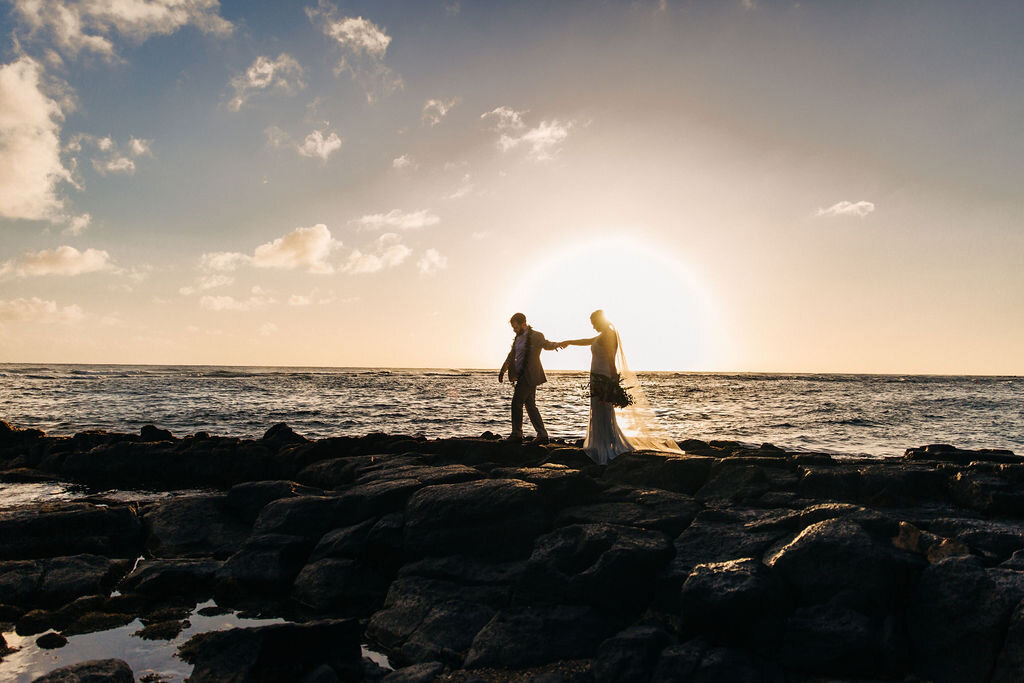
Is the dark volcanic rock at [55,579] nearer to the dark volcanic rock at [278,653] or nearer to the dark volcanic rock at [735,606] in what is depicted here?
the dark volcanic rock at [278,653]

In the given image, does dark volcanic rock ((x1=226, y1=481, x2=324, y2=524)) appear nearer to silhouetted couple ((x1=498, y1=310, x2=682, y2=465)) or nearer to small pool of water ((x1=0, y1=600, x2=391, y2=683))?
small pool of water ((x1=0, y1=600, x2=391, y2=683))

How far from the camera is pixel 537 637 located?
5.72 metres

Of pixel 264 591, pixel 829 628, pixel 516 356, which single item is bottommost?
pixel 264 591

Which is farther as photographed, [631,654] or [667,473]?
[667,473]

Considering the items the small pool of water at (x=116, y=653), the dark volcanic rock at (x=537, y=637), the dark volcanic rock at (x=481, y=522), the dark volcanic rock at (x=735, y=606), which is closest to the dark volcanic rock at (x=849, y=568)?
the dark volcanic rock at (x=735, y=606)

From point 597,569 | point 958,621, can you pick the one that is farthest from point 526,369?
point 958,621

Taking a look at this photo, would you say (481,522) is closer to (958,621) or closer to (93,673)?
(93,673)

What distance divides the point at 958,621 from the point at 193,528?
10011mm

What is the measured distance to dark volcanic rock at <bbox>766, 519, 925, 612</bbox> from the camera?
5.30m

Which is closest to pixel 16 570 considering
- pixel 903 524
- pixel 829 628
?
pixel 829 628

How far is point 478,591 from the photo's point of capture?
6789 mm

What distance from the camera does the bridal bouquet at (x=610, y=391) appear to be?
11312 millimetres

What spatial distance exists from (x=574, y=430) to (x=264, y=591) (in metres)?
18.0

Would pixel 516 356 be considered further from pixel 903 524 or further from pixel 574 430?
pixel 574 430
